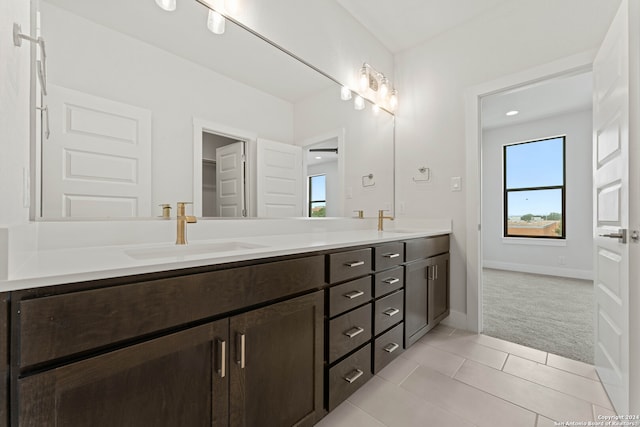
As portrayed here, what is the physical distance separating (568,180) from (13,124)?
5.81 metres

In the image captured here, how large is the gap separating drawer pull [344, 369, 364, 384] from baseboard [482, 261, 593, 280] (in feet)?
14.8

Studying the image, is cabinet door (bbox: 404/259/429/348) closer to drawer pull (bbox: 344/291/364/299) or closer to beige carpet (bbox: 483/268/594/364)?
drawer pull (bbox: 344/291/364/299)

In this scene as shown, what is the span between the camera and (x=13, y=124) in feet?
2.56

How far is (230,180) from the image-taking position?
1.56 meters

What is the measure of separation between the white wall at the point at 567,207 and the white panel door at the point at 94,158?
17.5 feet

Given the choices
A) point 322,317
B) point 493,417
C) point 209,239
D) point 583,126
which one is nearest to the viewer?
point 322,317

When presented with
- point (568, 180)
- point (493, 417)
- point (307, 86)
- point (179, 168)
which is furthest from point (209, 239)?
point (568, 180)

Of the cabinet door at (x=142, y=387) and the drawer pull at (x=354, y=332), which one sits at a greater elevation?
the cabinet door at (x=142, y=387)

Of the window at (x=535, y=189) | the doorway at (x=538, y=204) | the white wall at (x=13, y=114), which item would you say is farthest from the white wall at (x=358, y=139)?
the window at (x=535, y=189)

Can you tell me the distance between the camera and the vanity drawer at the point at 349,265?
127 cm

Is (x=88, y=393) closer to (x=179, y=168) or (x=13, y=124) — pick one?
(x=13, y=124)

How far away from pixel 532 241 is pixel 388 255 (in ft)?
14.1

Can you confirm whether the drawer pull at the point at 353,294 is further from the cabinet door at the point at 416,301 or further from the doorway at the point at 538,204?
the doorway at the point at 538,204

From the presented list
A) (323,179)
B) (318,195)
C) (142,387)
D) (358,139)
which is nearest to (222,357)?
(142,387)
